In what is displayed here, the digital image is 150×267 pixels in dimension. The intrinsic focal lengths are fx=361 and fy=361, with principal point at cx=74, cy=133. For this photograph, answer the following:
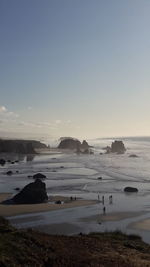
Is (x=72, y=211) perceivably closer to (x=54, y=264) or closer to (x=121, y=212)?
(x=121, y=212)

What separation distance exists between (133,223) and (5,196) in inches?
873

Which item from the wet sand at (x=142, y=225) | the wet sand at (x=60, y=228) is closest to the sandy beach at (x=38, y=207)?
the wet sand at (x=60, y=228)

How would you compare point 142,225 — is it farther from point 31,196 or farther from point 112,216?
point 31,196

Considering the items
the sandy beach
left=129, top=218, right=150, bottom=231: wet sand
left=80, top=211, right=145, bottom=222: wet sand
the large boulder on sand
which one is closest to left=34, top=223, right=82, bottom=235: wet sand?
left=80, top=211, right=145, bottom=222: wet sand

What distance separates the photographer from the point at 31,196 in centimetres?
4934

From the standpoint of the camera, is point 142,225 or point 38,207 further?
point 38,207

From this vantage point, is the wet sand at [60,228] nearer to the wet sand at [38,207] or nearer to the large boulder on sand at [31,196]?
the wet sand at [38,207]

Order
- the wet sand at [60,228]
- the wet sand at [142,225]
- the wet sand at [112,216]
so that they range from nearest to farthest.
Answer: the wet sand at [60,228] → the wet sand at [142,225] → the wet sand at [112,216]

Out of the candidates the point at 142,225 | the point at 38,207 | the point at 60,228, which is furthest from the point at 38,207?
the point at 142,225

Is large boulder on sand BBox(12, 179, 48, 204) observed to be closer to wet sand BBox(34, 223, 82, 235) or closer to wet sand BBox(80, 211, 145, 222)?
wet sand BBox(80, 211, 145, 222)

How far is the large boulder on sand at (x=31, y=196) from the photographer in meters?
48.2

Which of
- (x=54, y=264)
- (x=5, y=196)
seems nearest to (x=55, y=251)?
(x=54, y=264)

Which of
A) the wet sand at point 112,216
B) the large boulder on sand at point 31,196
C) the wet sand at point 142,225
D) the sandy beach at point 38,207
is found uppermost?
the large boulder on sand at point 31,196

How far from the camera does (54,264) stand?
17375mm
